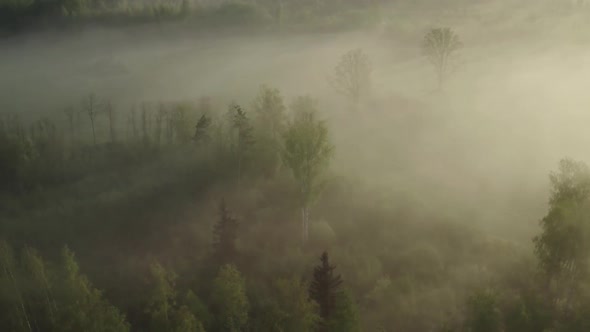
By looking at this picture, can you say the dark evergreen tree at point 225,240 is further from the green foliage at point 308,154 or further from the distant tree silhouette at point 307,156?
the green foliage at point 308,154

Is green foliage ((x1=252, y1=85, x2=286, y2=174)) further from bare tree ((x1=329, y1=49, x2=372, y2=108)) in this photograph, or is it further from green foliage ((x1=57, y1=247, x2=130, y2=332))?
green foliage ((x1=57, y1=247, x2=130, y2=332))

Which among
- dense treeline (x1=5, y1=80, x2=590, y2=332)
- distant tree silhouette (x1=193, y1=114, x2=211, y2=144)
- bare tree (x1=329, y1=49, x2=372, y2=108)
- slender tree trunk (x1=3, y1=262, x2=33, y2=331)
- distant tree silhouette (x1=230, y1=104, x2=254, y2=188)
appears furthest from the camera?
bare tree (x1=329, y1=49, x2=372, y2=108)

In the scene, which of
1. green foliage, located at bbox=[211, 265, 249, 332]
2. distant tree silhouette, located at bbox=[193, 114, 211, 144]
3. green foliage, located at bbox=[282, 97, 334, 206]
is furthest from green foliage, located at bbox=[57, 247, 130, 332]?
distant tree silhouette, located at bbox=[193, 114, 211, 144]

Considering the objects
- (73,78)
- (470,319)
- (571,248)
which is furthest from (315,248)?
(73,78)

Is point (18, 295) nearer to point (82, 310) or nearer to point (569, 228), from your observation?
point (82, 310)

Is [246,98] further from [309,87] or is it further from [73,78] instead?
[73,78]

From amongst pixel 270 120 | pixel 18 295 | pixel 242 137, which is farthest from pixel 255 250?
pixel 18 295

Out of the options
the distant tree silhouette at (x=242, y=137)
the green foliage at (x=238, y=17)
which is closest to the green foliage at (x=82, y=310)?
the distant tree silhouette at (x=242, y=137)
